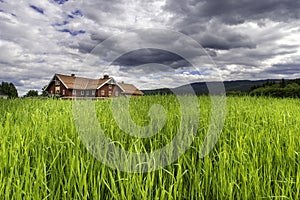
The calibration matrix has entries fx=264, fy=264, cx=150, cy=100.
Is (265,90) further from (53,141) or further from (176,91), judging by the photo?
(53,141)

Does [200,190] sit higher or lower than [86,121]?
lower

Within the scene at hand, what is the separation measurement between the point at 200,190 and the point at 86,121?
197cm

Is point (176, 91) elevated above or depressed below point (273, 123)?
above

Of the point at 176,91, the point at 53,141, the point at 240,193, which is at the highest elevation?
the point at 176,91

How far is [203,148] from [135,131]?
2.65ft

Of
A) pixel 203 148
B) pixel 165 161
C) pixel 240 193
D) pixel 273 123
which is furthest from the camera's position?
pixel 273 123

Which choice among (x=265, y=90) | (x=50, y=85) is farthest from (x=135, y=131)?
(x=50, y=85)

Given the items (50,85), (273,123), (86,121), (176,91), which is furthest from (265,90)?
(50,85)

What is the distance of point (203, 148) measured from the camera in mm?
2367

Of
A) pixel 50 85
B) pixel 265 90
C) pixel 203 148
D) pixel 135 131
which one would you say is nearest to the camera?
pixel 203 148

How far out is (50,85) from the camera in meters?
46.5

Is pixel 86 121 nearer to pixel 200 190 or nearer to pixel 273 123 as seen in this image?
pixel 200 190

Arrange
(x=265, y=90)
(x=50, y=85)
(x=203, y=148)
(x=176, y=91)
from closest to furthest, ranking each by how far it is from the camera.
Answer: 1. (x=203, y=148)
2. (x=176, y=91)
3. (x=265, y=90)
4. (x=50, y=85)

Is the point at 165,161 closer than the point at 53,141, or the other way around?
the point at 165,161
